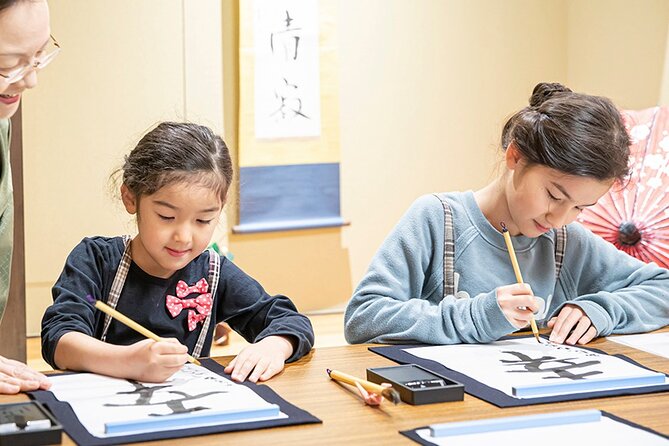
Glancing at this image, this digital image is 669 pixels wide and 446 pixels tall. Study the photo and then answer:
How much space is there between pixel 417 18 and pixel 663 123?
2.35m

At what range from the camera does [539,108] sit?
1.96 meters

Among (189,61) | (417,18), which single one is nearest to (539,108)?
(189,61)

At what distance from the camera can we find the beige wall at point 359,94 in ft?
14.2

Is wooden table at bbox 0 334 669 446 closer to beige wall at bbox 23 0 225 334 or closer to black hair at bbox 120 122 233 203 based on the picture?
black hair at bbox 120 122 233 203

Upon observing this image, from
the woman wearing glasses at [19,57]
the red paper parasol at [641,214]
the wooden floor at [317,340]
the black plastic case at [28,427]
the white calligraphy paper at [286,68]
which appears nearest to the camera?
the black plastic case at [28,427]

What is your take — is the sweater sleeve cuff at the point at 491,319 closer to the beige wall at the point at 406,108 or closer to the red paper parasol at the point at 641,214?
the red paper parasol at the point at 641,214

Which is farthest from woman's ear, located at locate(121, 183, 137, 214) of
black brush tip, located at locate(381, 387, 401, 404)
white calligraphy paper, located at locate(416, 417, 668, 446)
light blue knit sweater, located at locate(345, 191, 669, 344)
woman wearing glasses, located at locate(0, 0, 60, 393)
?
white calligraphy paper, located at locate(416, 417, 668, 446)

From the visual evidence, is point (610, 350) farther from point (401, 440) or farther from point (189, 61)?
point (189, 61)

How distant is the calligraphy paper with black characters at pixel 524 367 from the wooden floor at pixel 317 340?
2280mm

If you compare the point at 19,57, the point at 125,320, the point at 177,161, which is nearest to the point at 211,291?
the point at 177,161

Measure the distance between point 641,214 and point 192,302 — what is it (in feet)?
4.22

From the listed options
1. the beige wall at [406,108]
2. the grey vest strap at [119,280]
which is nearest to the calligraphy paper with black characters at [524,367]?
the grey vest strap at [119,280]

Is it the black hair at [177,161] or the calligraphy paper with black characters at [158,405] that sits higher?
the black hair at [177,161]

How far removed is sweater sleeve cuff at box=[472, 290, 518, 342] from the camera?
5.61 feet
